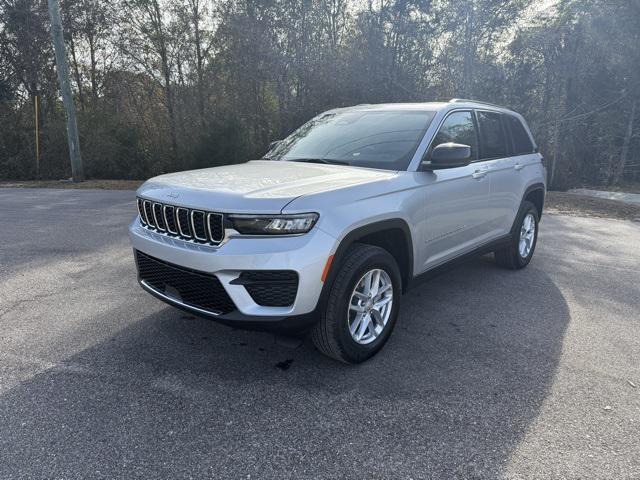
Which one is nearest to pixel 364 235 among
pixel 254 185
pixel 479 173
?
pixel 254 185

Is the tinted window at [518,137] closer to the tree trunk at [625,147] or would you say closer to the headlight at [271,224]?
the headlight at [271,224]

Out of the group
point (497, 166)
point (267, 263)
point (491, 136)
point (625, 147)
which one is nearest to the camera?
point (267, 263)

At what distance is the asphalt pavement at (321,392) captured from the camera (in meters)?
2.22

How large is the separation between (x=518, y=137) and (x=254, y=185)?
3668 mm

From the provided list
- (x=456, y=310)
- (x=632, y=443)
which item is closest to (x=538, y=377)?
(x=632, y=443)

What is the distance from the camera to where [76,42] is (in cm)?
1941

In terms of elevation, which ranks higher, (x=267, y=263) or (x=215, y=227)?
(x=215, y=227)

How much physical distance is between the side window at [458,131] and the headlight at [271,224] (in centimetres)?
160

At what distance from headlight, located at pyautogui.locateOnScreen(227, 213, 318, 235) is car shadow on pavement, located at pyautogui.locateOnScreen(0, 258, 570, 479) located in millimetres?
986

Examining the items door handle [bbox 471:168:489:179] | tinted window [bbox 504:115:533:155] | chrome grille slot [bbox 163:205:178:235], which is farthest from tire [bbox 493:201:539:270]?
chrome grille slot [bbox 163:205:178:235]

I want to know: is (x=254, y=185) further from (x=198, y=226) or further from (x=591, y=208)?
(x=591, y=208)

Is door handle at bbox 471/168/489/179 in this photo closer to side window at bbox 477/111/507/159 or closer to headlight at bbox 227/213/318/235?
side window at bbox 477/111/507/159

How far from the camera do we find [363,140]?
3.91m

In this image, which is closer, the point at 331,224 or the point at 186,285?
the point at 331,224
